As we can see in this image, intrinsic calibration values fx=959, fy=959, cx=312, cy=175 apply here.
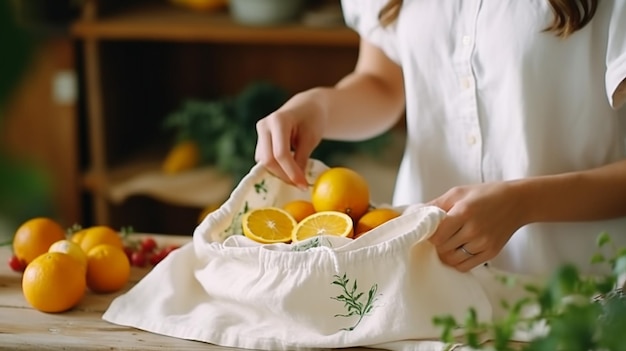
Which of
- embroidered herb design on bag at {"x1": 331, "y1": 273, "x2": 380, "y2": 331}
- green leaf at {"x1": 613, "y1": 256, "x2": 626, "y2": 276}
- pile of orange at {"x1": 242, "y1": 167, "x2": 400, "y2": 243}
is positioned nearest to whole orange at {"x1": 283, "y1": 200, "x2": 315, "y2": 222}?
pile of orange at {"x1": 242, "y1": 167, "x2": 400, "y2": 243}

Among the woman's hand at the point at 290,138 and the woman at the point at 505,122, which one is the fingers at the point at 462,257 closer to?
the woman at the point at 505,122

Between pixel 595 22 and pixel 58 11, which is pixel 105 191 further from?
pixel 595 22

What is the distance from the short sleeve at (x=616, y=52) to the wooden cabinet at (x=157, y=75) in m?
1.18

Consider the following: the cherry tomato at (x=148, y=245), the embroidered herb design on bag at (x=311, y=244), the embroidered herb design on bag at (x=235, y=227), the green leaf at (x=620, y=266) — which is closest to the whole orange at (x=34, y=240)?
the cherry tomato at (x=148, y=245)

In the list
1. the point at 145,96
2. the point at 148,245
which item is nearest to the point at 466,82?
the point at 148,245

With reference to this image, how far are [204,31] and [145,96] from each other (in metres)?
0.41

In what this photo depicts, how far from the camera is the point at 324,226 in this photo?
3.32 ft

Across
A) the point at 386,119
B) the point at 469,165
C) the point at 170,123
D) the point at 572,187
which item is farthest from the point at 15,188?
the point at 572,187

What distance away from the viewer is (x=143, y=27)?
7.44 feet

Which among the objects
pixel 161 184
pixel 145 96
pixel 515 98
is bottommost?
pixel 161 184

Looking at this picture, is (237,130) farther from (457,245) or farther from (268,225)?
(457,245)

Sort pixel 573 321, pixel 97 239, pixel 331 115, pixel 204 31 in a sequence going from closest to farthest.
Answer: pixel 573 321 < pixel 97 239 < pixel 331 115 < pixel 204 31

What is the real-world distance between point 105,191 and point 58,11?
451mm

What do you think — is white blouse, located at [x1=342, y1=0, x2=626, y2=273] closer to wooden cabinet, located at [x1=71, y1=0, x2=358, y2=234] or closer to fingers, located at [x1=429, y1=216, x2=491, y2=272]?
fingers, located at [x1=429, y1=216, x2=491, y2=272]
